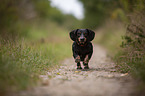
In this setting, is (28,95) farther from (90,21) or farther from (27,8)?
(90,21)

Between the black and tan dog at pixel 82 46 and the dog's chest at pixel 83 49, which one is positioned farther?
the dog's chest at pixel 83 49

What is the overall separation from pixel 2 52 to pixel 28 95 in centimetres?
213

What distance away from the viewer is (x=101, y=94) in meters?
3.04

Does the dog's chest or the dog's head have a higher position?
the dog's head

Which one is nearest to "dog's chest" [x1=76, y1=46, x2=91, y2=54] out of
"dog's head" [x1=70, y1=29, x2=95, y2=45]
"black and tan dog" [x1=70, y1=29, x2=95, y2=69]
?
"black and tan dog" [x1=70, y1=29, x2=95, y2=69]

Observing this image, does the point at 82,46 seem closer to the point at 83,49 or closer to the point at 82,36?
the point at 83,49

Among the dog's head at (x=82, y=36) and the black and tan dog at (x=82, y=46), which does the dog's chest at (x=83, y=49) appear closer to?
the black and tan dog at (x=82, y=46)

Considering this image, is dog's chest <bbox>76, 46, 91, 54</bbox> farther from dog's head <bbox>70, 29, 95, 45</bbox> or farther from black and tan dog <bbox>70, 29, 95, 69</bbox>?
dog's head <bbox>70, 29, 95, 45</bbox>

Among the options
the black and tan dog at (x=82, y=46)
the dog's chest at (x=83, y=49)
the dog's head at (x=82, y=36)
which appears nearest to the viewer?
the dog's head at (x=82, y=36)

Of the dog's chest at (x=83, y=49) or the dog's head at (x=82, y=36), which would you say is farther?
the dog's chest at (x=83, y=49)

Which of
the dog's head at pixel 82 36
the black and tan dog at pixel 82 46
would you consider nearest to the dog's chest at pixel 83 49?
the black and tan dog at pixel 82 46

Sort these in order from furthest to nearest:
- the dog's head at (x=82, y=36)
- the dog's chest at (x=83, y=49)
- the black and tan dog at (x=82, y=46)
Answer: the dog's chest at (x=83, y=49) < the black and tan dog at (x=82, y=46) < the dog's head at (x=82, y=36)

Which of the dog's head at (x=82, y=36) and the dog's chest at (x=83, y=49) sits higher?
the dog's head at (x=82, y=36)

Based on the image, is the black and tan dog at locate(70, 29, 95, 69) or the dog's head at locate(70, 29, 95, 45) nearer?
the dog's head at locate(70, 29, 95, 45)
